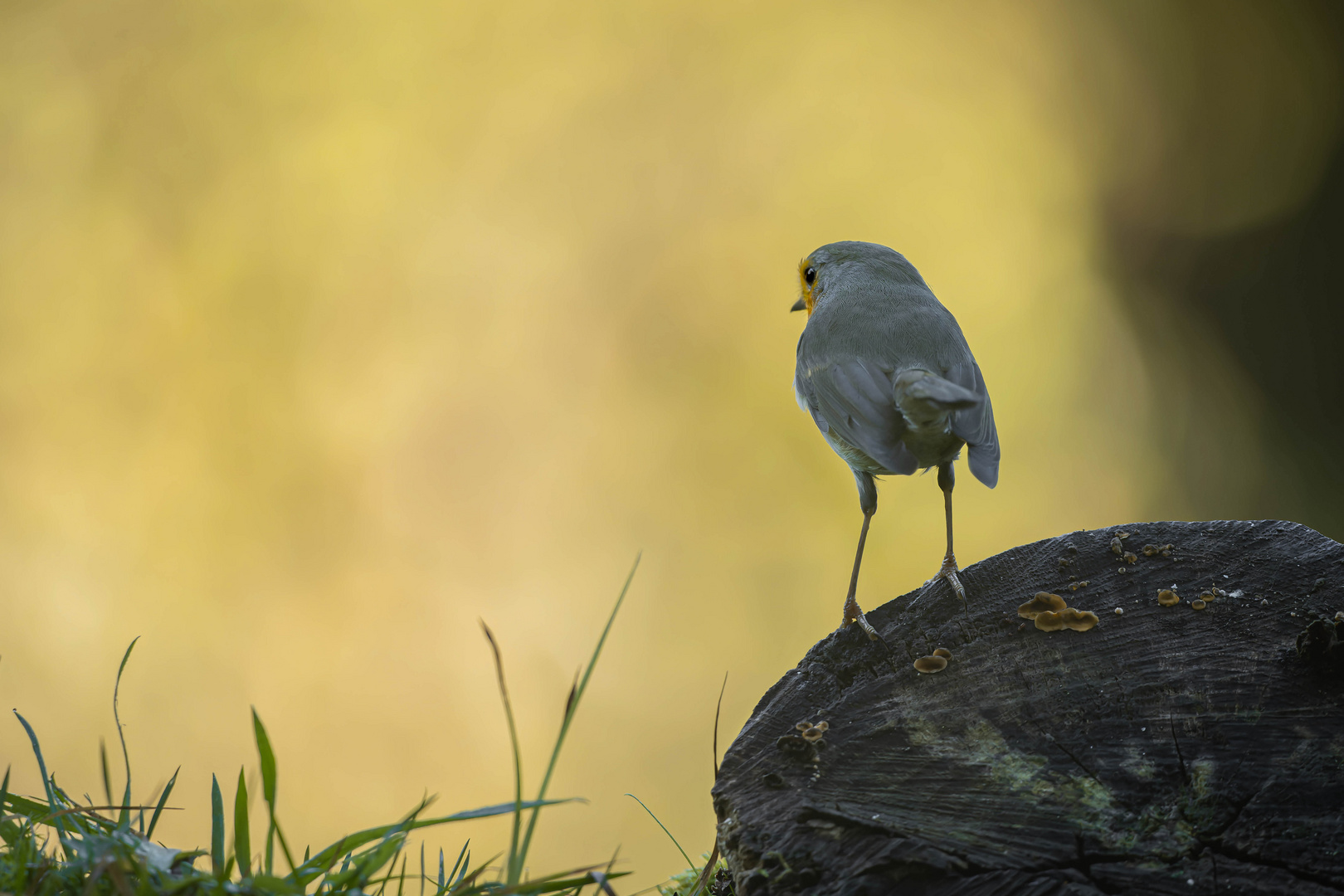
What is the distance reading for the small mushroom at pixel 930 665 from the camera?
1425mm

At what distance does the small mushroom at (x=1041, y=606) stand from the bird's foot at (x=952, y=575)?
0.44 ft

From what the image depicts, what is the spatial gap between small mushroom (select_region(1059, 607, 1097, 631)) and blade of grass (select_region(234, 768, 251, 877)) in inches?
52.5

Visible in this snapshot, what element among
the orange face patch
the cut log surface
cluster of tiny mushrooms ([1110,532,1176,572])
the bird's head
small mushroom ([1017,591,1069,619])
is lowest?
the cut log surface

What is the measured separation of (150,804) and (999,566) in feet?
5.27

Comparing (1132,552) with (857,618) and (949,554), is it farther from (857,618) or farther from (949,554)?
(857,618)

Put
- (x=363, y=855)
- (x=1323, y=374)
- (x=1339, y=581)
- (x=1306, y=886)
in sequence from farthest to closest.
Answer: (x=1323, y=374) < (x=1339, y=581) < (x=363, y=855) < (x=1306, y=886)

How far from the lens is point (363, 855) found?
1.21 m

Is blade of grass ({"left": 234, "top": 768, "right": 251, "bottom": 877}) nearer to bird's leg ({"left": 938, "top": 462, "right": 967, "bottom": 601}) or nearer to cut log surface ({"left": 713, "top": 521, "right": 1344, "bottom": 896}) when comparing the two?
cut log surface ({"left": 713, "top": 521, "right": 1344, "bottom": 896})

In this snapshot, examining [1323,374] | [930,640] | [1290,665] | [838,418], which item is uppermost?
→ [1323,374]

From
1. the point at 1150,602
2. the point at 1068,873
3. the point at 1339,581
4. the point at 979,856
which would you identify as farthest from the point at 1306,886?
the point at 1339,581

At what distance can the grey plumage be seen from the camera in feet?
5.99

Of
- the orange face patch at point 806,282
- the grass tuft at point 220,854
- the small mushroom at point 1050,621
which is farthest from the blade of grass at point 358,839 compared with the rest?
the orange face patch at point 806,282

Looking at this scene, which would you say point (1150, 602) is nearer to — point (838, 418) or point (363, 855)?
point (838, 418)

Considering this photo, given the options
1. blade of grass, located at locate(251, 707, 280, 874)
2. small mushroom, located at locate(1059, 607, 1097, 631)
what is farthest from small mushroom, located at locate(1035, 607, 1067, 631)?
blade of grass, located at locate(251, 707, 280, 874)
